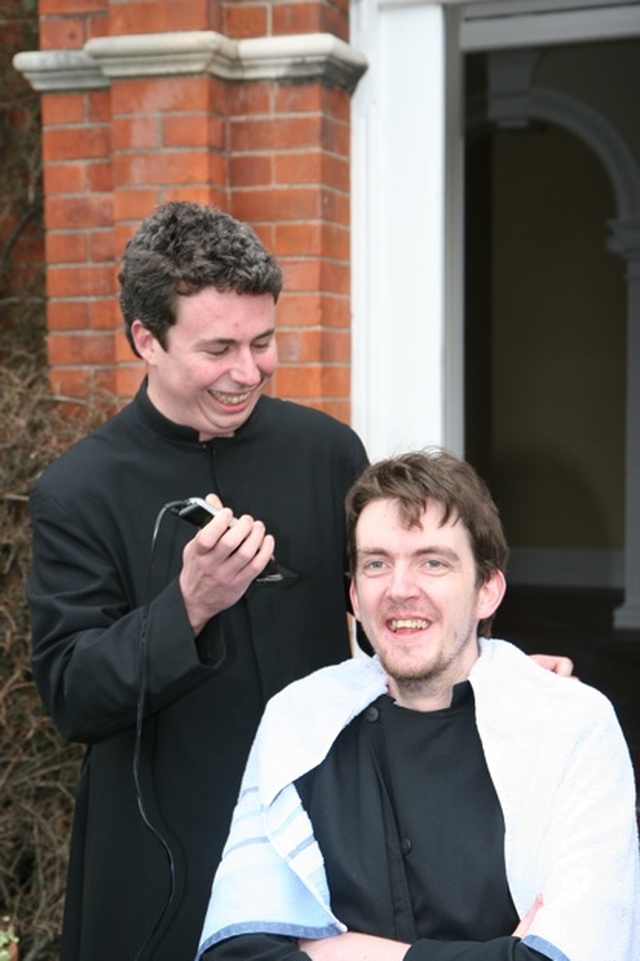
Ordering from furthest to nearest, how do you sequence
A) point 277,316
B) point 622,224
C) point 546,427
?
point 546,427
point 622,224
point 277,316

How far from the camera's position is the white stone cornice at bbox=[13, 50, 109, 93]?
4.22 meters

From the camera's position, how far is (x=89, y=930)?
2.62 meters

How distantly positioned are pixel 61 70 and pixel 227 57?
549 millimetres

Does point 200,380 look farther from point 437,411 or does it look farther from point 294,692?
point 437,411

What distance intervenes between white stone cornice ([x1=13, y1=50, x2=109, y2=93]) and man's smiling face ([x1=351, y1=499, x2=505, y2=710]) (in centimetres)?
233

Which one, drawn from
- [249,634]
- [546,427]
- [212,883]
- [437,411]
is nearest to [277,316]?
[437,411]

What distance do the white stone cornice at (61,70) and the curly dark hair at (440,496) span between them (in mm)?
2258

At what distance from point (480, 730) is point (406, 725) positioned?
0.15m

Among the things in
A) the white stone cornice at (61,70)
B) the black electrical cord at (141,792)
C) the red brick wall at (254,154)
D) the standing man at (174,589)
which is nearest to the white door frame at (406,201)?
the red brick wall at (254,154)

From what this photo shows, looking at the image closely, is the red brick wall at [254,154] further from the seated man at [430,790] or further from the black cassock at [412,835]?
the black cassock at [412,835]

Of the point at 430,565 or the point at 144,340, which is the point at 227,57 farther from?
the point at 430,565

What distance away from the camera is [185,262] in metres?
2.40

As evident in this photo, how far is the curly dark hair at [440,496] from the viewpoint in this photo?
2.36 meters

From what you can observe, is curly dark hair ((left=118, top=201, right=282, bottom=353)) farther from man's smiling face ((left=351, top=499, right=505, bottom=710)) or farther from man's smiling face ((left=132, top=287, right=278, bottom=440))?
man's smiling face ((left=351, top=499, right=505, bottom=710))
